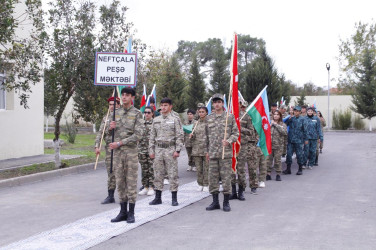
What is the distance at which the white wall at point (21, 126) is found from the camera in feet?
49.6

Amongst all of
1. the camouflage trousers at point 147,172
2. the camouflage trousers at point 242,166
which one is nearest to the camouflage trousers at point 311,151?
the camouflage trousers at point 242,166

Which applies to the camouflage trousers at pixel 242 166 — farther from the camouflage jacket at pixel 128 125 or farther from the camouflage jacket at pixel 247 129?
the camouflage jacket at pixel 128 125

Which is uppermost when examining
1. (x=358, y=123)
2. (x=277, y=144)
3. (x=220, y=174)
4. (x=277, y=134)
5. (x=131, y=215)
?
(x=358, y=123)

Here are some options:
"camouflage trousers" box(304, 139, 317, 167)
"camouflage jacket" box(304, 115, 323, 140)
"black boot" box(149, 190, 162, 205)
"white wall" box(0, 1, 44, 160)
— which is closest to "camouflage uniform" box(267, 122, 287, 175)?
"camouflage jacket" box(304, 115, 323, 140)

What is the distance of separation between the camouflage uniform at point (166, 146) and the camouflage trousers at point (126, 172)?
1.44 meters

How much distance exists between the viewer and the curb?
10812 millimetres

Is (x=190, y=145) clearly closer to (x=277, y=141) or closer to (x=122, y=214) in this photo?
(x=277, y=141)

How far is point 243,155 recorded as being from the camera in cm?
905

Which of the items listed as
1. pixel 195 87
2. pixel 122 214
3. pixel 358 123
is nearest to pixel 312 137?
pixel 122 214

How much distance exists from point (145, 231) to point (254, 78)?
26.3 m

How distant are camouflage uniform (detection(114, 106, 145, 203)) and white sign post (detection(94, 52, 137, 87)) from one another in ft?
2.28

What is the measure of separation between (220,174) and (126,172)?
1848 mm

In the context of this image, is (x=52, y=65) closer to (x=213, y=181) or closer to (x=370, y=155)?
(x=213, y=181)

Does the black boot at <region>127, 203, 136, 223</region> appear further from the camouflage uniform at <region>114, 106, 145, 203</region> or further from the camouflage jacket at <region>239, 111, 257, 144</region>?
the camouflage jacket at <region>239, 111, 257, 144</region>
